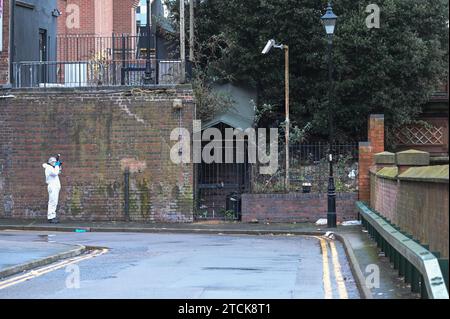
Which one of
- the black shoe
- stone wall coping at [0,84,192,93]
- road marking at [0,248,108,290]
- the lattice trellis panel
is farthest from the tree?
road marking at [0,248,108,290]

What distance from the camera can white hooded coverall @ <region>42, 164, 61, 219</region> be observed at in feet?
76.0

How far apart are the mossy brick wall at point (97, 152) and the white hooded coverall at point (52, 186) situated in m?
0.93

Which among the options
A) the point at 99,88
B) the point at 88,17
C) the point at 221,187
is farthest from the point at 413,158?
the point at 88,17

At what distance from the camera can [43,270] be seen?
13023 mm

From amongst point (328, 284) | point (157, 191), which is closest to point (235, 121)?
point (157, 191)

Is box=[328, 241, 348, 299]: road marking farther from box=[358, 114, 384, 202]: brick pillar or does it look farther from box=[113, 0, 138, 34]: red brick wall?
box=[113, 0, 138, 34]: red brick wall

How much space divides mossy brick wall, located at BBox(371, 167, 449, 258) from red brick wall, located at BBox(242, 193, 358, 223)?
9454 mm

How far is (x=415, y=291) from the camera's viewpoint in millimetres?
9406

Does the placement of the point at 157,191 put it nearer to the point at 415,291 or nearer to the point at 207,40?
the point at 207,40

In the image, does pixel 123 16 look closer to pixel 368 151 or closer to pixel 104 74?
pixel 104 74

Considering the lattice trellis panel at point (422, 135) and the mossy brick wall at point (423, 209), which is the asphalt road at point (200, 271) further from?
the lattice trellis panel at point (422, 135)

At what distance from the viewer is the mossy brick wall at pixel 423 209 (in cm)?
768

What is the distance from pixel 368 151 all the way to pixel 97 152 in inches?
346
